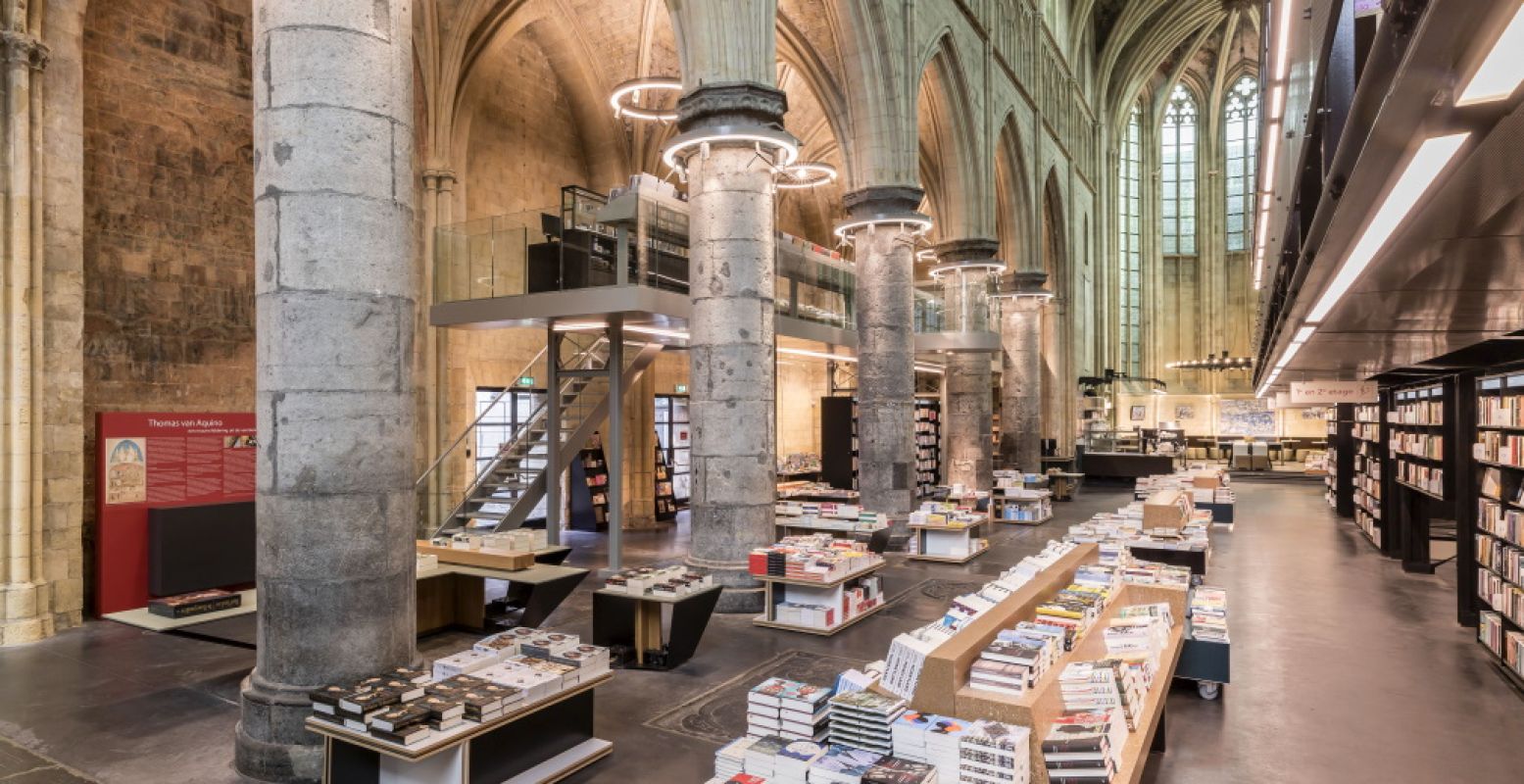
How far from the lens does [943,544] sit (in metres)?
12.3

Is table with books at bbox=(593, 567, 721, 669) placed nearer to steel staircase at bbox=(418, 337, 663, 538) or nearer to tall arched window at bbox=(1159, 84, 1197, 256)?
steel staircase at bbox=(418, 337, 663, 538)

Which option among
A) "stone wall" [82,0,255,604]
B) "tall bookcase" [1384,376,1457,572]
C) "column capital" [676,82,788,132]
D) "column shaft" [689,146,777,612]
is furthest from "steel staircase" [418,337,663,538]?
"tall bookcase" [1384,376,1457,572]

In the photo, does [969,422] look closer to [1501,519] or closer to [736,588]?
[736,588]

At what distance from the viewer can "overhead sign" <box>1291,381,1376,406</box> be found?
40.4 ft

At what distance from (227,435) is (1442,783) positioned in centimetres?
1127

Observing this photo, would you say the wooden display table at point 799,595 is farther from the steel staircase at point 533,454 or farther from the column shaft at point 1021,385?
the column shaft at point 1021,385

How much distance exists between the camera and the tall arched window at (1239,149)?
1496 inches

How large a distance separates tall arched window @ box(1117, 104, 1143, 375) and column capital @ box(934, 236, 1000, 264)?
2482 cm

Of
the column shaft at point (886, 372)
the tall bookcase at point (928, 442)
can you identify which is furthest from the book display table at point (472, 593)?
the tall bookcase at point (928, 442)

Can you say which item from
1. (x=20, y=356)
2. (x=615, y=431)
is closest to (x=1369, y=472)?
(x=615, y=431)

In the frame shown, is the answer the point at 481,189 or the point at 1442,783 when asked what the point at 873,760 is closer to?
the point at 1442,783

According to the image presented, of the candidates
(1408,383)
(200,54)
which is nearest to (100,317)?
(200,54)

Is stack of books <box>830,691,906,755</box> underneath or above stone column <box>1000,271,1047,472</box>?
underneath

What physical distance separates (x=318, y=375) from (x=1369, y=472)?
1568 centimetres
